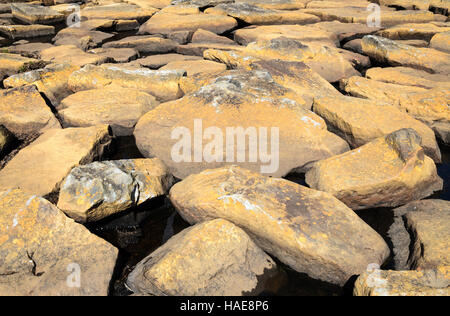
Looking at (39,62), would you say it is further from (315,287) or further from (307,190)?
(315,287)

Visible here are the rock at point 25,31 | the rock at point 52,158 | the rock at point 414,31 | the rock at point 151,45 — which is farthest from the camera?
the rock at point 25,31

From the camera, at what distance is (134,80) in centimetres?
589

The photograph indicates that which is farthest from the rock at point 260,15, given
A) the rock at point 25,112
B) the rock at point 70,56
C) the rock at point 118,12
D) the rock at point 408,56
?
the rock at point 25,112

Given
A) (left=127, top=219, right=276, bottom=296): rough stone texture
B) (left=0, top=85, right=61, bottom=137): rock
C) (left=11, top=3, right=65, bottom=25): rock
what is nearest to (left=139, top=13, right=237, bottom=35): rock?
(left=11, top=3, right=65, bottom=25): rock

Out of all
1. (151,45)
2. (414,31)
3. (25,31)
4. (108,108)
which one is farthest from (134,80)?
(414,31)

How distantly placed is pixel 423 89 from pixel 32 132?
5186mm

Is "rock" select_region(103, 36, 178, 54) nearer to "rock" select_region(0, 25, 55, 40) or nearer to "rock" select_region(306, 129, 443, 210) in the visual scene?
"rock" select_region(0, 25, 55, 40)

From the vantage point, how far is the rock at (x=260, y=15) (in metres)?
9.98

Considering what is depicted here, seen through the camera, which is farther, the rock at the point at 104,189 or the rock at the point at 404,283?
the rock at the point at 104,189

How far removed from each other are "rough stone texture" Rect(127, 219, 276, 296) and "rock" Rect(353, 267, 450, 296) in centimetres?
70

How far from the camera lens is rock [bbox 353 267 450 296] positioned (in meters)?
2.55

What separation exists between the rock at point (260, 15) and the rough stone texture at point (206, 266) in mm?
7935

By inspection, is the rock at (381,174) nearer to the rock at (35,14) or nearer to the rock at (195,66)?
the rock at (195,66)
